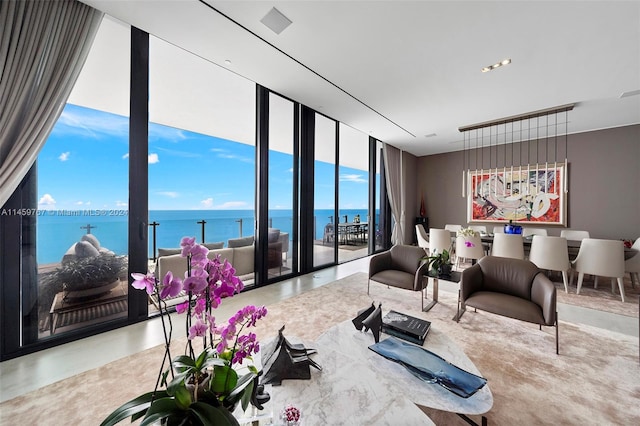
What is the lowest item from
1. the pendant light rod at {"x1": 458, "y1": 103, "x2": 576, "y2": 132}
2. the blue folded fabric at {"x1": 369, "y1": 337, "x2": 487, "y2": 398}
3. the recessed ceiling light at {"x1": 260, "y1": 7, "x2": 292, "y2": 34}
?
the blue folded fabric at {"x1": 369, "y1": 337, "x2": 487, "y2": 398}

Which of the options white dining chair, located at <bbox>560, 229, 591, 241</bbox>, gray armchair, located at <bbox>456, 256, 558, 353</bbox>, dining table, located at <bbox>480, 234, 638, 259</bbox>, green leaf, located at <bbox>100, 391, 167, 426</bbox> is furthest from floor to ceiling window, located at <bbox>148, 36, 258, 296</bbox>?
white dining chair, located at <bbox>560, 229, 591, 241</bbox>

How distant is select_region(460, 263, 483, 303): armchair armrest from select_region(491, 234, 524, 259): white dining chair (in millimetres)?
1894

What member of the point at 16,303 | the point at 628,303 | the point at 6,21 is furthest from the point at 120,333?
the point at 628,303

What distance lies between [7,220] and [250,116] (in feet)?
10.8

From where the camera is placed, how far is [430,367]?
54.9 inches

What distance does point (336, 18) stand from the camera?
7.84 feet

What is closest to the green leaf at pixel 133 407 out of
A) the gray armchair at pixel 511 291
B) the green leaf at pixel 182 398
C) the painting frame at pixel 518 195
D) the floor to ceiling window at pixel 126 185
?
the green leaf at pixel 182 398

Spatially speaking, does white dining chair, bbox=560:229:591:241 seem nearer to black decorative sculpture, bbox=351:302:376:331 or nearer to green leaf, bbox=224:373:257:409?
black decorative sculpture, bbox=351:302:376:331

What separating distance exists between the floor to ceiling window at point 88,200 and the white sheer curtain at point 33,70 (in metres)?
0.19

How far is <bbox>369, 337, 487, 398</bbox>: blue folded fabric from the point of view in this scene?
1255 millimetres

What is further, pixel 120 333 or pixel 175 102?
pixel 175 102

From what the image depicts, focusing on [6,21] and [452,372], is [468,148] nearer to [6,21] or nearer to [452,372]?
[452,372]

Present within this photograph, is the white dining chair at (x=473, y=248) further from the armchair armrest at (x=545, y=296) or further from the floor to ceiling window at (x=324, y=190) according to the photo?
the floor to ceiling window at (x=324, y=190)

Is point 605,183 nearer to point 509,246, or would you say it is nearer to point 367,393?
point 509,246
